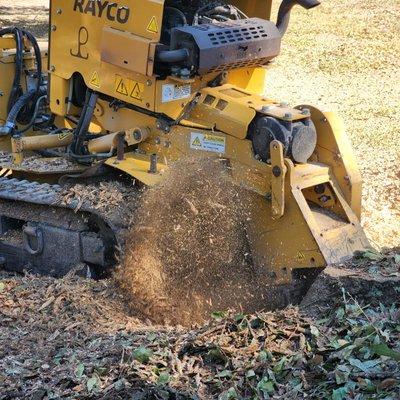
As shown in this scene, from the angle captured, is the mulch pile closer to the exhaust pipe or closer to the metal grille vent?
the metal grille vent

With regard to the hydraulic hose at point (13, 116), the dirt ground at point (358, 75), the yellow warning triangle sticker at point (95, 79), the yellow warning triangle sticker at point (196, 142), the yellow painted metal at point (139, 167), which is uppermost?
the yellow warning triangle sticker at point (95, 79)

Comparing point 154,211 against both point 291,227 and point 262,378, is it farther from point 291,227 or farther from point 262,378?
point 262,378

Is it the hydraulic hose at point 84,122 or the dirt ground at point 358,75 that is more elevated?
the hydraulic hose at point 84,122

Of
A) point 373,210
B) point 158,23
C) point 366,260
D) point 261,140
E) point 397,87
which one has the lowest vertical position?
point 397,87

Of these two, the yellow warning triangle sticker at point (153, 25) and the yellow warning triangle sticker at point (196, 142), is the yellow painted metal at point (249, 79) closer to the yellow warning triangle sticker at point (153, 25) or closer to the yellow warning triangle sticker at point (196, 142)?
the yellow warning triangle sticker at point (196, 142)

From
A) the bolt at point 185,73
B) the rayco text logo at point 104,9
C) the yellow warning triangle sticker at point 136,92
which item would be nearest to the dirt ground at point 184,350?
the yellow warning triangle sticker at point 136,92

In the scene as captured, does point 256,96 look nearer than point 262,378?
No

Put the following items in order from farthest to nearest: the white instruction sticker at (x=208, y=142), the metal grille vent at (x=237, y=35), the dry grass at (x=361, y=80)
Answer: the dry grass at (x=361, y=80) < the white instruction sticker at (x=208, y=142) < the metal grille vent at (x=237, y=35)

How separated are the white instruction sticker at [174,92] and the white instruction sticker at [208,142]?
294 mm

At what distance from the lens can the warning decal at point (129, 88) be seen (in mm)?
6285

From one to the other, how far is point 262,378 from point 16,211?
10.5 ft

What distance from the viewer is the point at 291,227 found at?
5.82 metres

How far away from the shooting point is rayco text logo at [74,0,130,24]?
6191 mm

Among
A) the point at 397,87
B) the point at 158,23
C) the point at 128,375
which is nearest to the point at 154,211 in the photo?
the point at 158,23
